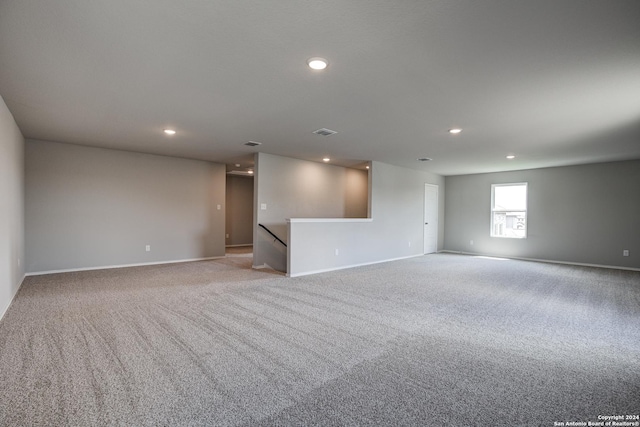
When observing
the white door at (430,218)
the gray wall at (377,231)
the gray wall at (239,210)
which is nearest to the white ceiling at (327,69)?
the gray wall at (377,231)

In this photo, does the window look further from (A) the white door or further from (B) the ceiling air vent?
(B) the ceiling air vent

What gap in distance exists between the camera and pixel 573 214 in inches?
294

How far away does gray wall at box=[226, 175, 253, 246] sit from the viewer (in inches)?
408

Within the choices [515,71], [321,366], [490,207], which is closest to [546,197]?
[490,207]

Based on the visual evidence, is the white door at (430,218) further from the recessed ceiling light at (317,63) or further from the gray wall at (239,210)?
the recessed ceiling light at (317,63)

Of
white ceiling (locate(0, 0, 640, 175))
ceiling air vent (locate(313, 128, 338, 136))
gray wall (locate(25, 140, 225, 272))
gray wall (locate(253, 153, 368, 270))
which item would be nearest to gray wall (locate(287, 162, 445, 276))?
gray wall (locate(253, 153, 368, 270))

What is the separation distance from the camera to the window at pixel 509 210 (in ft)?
27.2

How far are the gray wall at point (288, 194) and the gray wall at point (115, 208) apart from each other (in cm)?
190

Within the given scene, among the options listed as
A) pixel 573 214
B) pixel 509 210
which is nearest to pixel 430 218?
pixel 509 210

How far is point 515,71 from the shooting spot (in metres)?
2.64

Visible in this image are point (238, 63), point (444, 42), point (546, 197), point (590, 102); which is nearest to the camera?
point (444, 42)

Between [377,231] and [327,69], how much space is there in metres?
5.28

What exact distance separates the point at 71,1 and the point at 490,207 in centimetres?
966

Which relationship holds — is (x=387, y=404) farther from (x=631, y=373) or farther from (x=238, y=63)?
(x=238, y=63)
